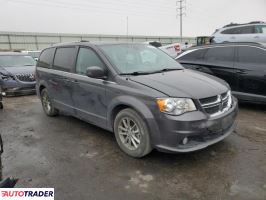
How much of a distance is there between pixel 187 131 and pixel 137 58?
67.0 inches

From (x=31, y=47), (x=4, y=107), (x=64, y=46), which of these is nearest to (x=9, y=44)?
(x=31, y=47)

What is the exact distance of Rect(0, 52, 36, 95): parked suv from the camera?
344 inches

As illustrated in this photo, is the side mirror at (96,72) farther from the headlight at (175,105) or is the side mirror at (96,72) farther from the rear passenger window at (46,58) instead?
the rear passenger window at (46,58)

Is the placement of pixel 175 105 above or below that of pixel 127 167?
above

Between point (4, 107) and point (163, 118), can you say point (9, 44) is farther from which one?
point (163, 118)

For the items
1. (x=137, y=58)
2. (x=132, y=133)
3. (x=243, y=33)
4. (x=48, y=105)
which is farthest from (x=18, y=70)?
(x=243, y=33)

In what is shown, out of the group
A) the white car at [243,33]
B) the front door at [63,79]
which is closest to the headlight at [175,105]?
the front door at [63,79]

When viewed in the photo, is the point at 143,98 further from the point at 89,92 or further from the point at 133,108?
the point at 89,92

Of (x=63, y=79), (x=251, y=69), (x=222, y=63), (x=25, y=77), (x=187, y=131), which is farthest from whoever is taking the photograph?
(x=25, y=77)

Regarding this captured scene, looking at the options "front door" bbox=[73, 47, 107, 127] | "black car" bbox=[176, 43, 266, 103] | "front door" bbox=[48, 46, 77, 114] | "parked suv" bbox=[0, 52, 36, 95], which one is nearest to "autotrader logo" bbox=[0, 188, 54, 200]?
"front door" bbox=[73, 47, 107, 127]

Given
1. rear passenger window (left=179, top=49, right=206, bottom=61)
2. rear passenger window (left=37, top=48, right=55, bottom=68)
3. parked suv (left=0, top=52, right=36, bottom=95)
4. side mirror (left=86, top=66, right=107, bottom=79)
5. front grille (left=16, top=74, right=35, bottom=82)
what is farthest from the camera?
front grille (left=16, top=74, right=35, bottom=82)

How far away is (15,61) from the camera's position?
32.8ft

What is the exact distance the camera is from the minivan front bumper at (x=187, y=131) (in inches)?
123

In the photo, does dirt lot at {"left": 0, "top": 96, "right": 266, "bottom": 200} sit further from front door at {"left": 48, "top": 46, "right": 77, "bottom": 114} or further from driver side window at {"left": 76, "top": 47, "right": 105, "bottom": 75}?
driver side window at {"left": 76, "top": 47, "right": 105, "bottom": 75}
